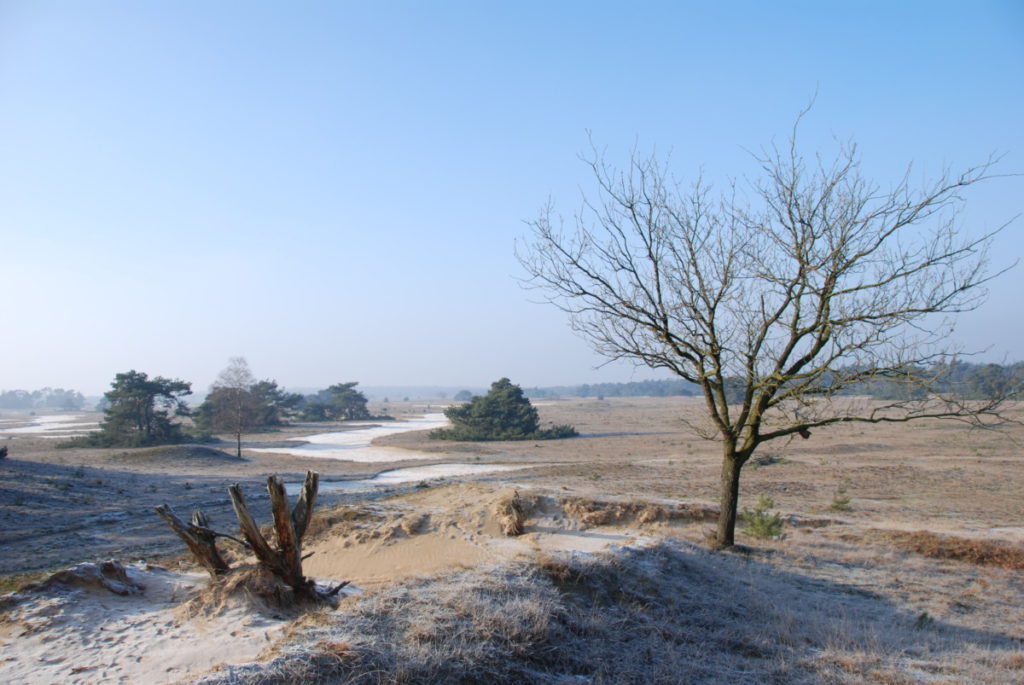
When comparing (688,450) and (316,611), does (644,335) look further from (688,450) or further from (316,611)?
(688,450)

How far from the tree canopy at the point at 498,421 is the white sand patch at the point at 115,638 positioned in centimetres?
4028

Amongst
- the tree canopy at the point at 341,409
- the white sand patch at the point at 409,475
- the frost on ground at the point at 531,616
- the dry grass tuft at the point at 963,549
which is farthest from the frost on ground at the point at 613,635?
the tree canopy at the point at 341,409

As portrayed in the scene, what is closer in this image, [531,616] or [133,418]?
[531,616]

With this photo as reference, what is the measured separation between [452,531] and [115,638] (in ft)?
15.8

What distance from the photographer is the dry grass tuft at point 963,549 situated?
36.0 feet

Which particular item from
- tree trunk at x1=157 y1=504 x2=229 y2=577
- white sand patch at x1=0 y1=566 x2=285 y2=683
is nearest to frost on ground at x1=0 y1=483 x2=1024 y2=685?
white sand patch at x1=0 y1=566 x2=285 y2=683

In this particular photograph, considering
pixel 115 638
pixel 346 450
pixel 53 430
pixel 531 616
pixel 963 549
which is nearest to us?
pixel 115 638

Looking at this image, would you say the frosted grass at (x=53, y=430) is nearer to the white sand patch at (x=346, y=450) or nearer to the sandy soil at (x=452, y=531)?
the white sand patch at (x=346, y=450)

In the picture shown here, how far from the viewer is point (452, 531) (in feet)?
31.2

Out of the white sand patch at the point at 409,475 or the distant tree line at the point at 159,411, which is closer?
the white sand patch at the point at 409,475

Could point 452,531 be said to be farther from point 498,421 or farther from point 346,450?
point 498,421

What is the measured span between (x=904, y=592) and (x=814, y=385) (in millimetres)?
3169

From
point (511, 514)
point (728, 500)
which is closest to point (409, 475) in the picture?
point (511, 514)

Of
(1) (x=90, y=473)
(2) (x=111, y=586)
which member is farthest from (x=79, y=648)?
(1) (x=90, y=473)
